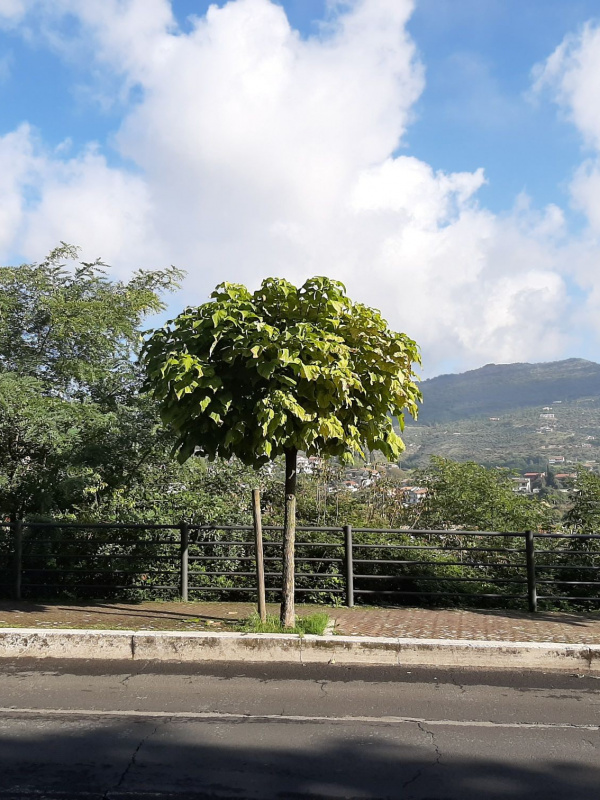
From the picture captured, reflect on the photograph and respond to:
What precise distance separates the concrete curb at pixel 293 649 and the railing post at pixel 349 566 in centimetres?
241

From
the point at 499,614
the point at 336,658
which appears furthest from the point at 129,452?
the point at 499,614

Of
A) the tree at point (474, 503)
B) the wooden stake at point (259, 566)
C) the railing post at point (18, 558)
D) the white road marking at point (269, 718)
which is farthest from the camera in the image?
the tree at point (474, 503)

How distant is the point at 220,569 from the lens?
11133mm

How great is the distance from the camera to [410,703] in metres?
6.43

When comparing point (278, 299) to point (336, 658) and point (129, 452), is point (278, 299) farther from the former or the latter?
point (129, 452)

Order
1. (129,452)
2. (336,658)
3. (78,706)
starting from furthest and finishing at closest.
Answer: (129,452), (336,658), (78,706)

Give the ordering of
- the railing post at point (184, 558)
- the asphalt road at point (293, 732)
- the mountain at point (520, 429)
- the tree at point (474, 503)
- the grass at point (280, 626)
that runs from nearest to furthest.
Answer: the asphalt road at point (293, 732), the grass at point (280, 626), the railing post at point (184, 558), the tree at point (474, 503), the mountain at point (520, 429)

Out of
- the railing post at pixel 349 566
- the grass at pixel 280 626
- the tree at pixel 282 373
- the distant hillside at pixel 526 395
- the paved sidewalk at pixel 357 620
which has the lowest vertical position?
the paved sidewalk at pixel 357 620

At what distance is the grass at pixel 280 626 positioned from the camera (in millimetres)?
8344

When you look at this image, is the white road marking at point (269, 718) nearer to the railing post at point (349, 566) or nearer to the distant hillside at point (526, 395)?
the railing post at point (349, 566)

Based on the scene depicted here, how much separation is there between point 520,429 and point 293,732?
3911 inches

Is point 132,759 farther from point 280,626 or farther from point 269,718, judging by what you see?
point 280,626

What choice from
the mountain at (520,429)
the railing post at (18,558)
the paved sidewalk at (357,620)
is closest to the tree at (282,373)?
the paved sidewalk at (357,620)

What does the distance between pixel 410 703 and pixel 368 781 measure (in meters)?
1.96
